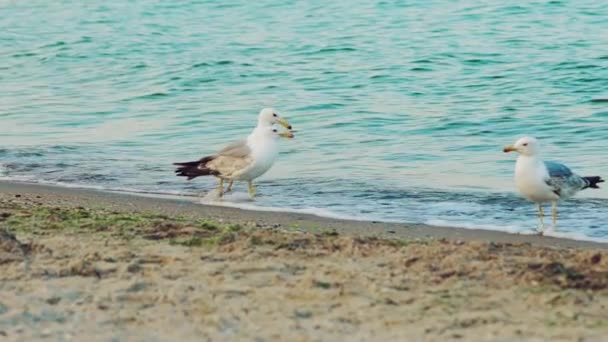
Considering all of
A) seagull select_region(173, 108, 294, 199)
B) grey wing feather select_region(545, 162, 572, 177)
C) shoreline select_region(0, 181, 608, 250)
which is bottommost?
shoreline select_region(0, 181, 608, 250)

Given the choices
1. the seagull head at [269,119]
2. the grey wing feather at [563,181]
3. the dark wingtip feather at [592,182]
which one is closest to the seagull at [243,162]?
the seagull head at [269,119]

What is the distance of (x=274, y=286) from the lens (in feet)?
17.7

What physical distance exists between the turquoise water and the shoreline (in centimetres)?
30

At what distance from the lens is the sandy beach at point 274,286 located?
15.8 ft

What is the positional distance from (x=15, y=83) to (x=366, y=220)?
9.79m

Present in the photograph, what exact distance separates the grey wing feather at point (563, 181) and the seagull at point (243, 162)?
6.90 ft

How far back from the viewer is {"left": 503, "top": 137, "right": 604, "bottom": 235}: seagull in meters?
8.32

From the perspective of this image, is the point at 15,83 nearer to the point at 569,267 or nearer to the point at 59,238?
the point at 59,238

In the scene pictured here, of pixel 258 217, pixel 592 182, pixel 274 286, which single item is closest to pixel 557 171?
pixel 592 182

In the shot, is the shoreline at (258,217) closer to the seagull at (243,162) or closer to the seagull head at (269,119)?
the seagull at (243,162)

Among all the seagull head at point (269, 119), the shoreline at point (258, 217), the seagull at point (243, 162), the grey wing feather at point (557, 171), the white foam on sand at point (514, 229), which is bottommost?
the white foam on sand at point (514, 229)

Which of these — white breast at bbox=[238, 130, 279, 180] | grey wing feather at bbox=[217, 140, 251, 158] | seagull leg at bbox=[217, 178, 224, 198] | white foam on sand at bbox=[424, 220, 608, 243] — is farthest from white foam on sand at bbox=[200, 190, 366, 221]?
white foam on sand at bbox=[424, 220, 608, 243]

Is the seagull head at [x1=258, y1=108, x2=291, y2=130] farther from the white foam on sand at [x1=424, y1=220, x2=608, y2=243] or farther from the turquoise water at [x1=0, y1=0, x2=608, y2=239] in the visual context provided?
the white foam on sand at [x1=424, y1=220, x2=608, y2=243]

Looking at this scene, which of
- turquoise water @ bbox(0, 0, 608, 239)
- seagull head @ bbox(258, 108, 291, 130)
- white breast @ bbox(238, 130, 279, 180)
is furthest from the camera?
seagull head @ bbox(258, 108, 291, 130)
